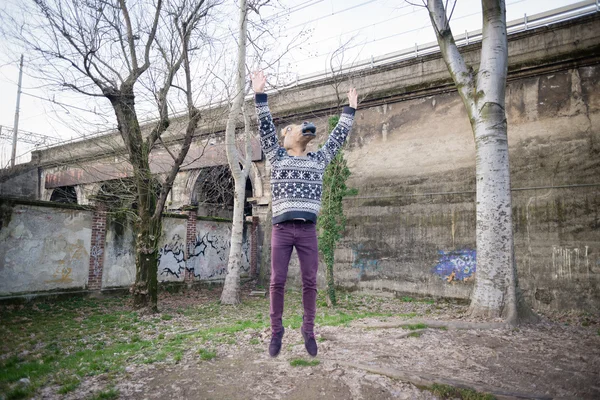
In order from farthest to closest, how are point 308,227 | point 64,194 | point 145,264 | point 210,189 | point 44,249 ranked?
point 64,194 → point 210,189 → point 44,249 → point 145,264 → point 308,227

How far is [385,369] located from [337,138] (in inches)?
90.9

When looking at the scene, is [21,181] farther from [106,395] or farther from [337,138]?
[337,138]

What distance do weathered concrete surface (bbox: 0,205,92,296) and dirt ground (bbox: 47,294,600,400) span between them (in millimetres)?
6923

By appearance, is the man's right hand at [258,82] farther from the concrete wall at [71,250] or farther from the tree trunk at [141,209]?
the concrete wall at [71,250]

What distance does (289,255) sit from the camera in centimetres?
328

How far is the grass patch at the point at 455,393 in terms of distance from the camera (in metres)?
2.99

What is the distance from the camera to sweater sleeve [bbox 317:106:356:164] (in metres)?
3.65

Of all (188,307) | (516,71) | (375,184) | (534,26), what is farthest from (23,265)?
(534,26)

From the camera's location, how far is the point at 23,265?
9.14 meters

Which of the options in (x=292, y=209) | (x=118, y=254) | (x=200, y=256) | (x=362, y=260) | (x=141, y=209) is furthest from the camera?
(x=200, y=256)

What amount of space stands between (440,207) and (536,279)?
3087mm

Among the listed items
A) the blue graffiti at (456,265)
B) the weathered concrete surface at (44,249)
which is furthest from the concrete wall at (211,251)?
the blue graffiti at (456,265)

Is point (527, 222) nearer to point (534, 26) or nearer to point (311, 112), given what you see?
point (534, 26)

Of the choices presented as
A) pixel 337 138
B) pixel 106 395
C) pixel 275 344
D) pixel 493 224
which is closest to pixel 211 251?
pixel 493 224
